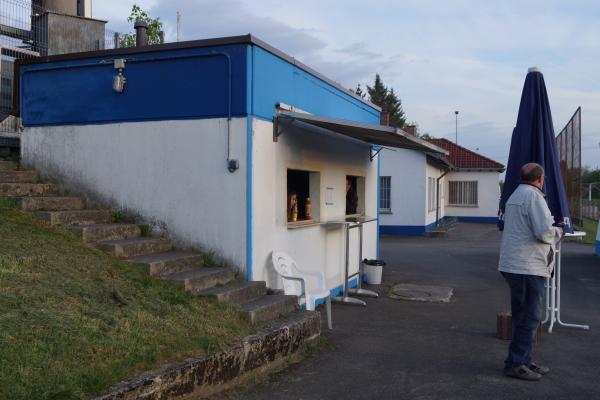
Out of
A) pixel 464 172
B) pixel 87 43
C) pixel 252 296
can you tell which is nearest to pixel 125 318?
pixel 252 296

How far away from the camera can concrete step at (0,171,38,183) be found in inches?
312

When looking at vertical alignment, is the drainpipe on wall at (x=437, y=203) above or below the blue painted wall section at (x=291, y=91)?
below

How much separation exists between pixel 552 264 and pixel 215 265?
12.9 feet

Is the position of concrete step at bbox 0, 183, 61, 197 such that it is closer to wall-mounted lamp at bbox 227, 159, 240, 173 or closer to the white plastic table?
wall-mounted lamp at bbox 227, 159, 240, 173

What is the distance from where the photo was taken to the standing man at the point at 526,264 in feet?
18.2

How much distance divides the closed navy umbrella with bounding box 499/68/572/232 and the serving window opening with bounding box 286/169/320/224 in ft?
10.4

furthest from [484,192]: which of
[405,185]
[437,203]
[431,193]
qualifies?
[405,185]

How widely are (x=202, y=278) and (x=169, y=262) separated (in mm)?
450

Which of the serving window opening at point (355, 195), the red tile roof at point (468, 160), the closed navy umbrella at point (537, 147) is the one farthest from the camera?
the red tile roof at point (468, 160)

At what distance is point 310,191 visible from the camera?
9.76 metres

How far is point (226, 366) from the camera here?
16.7 feet

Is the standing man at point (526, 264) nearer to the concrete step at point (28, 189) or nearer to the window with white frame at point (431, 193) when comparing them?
the concrete step at point (28, 189)

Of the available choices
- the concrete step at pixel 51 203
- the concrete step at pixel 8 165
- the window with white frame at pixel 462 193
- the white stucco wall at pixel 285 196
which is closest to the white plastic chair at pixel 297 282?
the white stucco wall at pixel 285 196

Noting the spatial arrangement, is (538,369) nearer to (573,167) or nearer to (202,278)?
(202,278)
